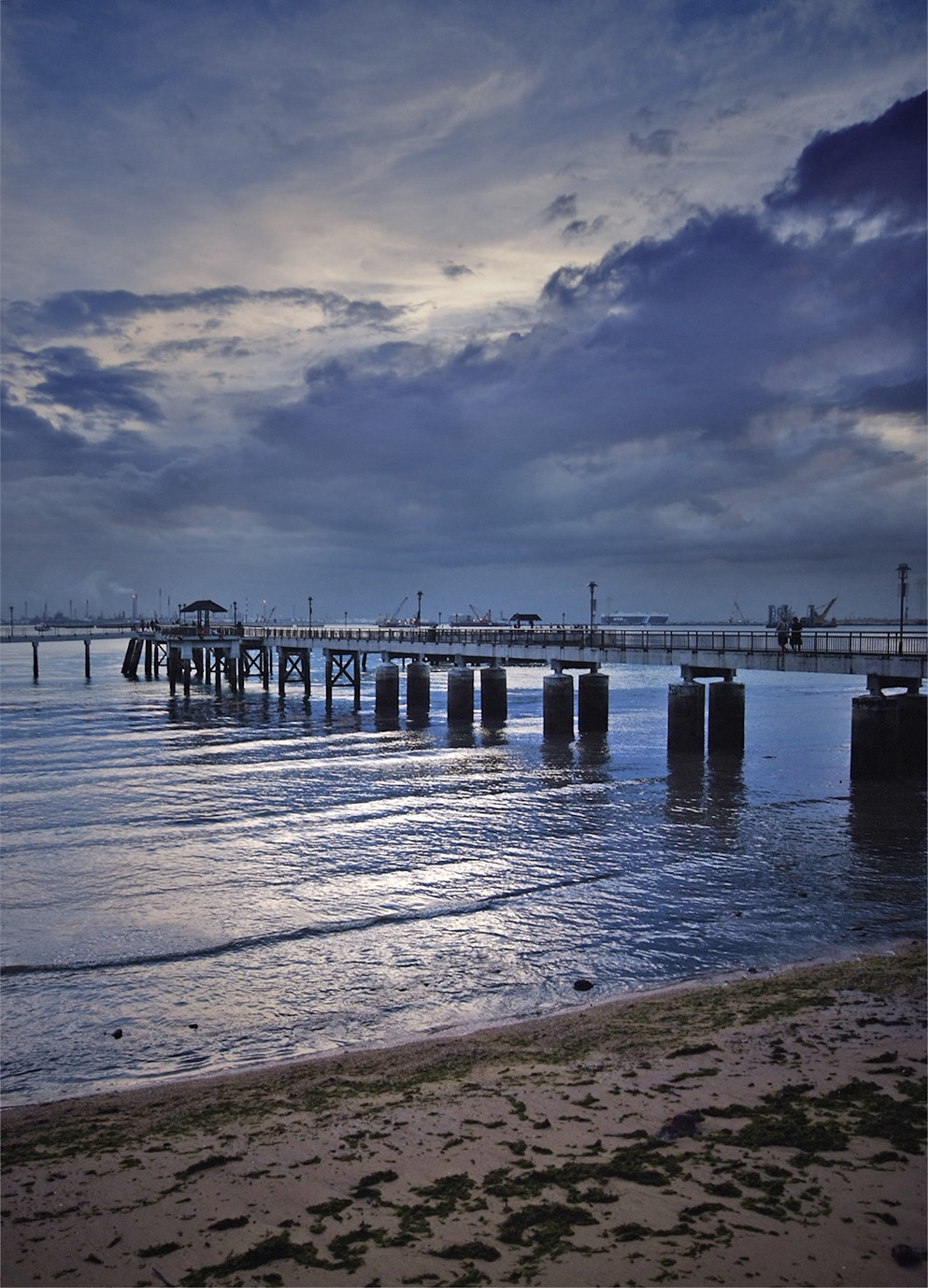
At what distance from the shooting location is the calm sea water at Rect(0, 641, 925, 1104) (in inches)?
534

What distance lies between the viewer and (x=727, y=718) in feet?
136

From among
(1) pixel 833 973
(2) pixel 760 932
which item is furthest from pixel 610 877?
(1) pixel 833 973

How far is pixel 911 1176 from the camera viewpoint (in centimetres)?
773

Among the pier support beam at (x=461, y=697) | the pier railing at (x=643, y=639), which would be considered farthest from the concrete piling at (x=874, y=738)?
the pier support beam at (x=461, y=697)

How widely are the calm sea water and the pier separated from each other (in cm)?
275

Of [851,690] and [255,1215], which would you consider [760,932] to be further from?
[851,690]

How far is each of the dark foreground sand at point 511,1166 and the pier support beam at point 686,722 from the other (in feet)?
94.8

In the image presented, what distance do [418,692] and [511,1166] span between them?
166 feet

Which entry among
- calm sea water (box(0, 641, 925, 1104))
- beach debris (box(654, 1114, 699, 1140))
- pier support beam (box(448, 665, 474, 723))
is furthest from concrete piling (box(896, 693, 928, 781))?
beach debris (box(654, 1114, 699, 1140))

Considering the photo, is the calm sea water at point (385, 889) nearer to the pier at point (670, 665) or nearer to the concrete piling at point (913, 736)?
the pier at point (670, 665)

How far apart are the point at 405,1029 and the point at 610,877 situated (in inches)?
370

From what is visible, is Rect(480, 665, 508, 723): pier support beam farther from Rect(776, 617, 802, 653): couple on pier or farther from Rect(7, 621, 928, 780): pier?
Rect(776, 617, 802, 653): couple on pier

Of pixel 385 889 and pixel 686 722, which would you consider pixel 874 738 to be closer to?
pixel 686 722

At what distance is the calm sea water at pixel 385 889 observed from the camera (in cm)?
1356
